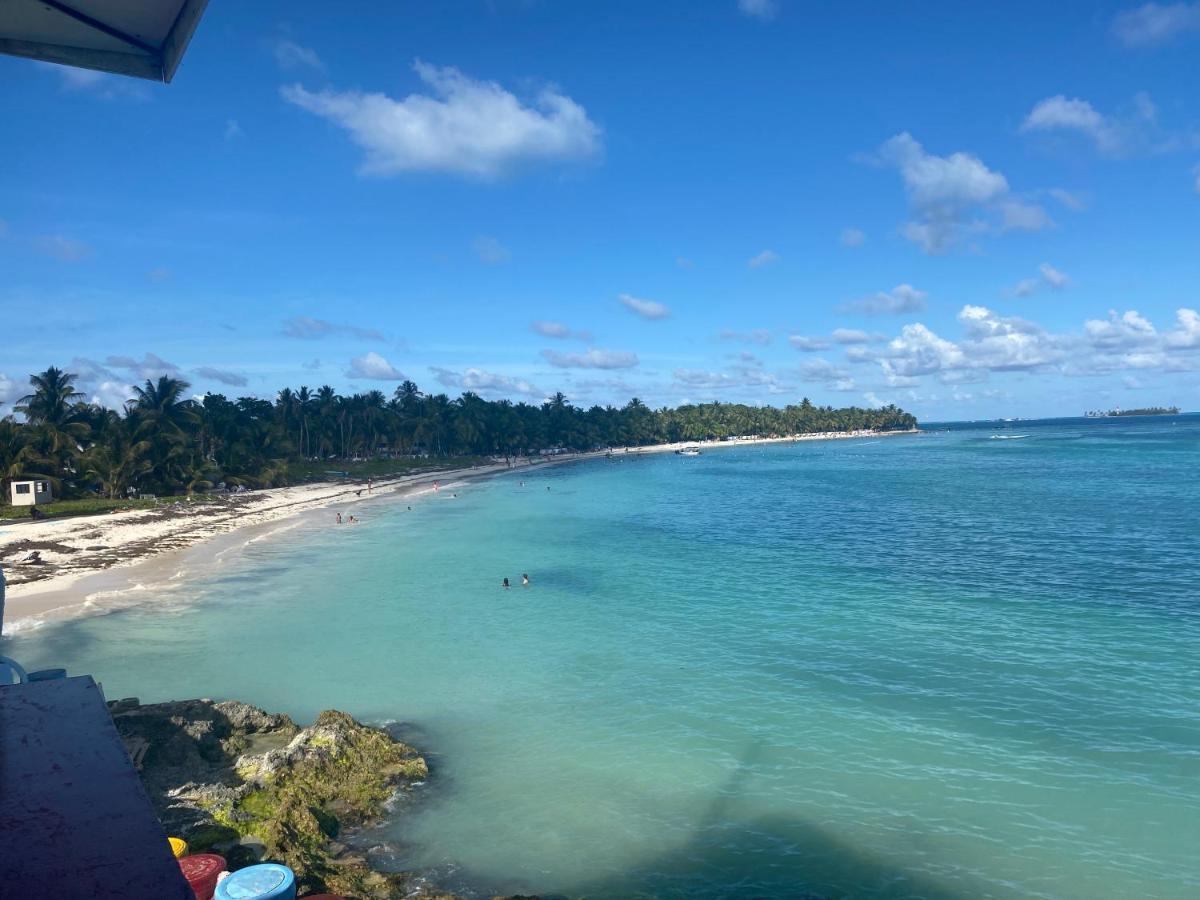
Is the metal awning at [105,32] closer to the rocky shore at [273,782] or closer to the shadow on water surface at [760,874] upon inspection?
the rocky shore at [273,782]

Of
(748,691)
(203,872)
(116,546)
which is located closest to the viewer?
(203,872)

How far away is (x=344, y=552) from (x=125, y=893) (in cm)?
5126

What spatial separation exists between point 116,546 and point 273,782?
40397 mm

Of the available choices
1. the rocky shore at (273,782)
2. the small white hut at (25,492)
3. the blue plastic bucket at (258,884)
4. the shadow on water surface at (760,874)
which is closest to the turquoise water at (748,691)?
the shadow on water surface at (760,874)

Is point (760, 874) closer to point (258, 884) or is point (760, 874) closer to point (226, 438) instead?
point (258, 884)

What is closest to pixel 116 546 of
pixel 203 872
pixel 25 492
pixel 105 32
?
pixel 25 492

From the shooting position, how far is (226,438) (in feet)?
286

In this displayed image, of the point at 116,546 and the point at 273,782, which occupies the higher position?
the point at 116,546

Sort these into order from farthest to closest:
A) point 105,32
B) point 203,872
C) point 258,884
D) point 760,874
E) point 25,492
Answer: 1. point 25,492
2. point 760,874
3. point 203,872
4. point 258,884
5. point 105,32

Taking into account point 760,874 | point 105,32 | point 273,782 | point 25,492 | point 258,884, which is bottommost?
point 760,874

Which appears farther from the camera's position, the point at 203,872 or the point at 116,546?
the point at 116,546

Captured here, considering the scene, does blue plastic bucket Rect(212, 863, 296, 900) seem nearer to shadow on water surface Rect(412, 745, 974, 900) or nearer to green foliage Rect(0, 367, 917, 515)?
shadow on water surface Rect(412, 745, 974, 900)

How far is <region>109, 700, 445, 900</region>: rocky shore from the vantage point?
13.9m

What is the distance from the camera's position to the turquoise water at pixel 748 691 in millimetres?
15305
